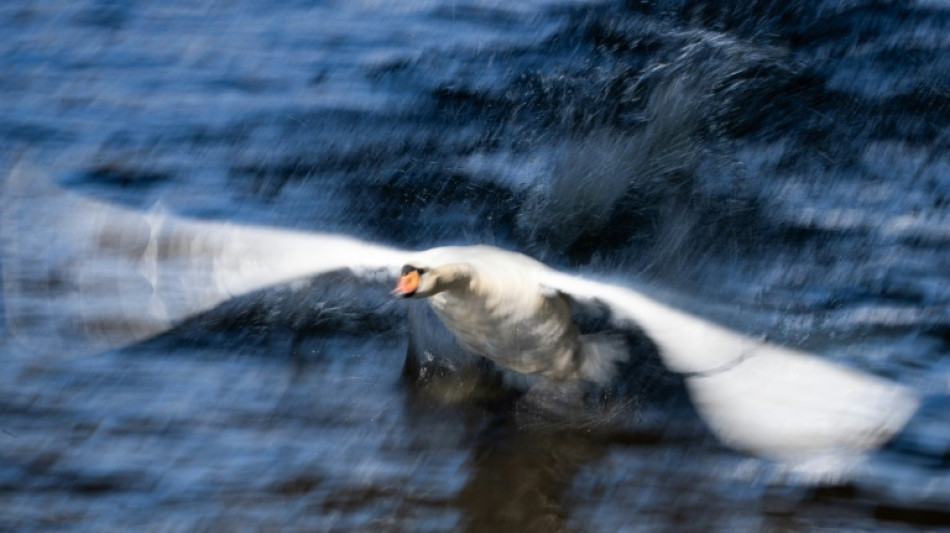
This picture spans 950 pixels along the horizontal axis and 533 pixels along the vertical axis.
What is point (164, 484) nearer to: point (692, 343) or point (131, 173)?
point (692, 343)

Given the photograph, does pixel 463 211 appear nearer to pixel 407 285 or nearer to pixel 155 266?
pixel 155 266

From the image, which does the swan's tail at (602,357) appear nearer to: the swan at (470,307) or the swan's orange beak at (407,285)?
the swan at (470,307)

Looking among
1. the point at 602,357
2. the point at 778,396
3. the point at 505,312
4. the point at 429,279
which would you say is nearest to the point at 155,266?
the point at 429,279

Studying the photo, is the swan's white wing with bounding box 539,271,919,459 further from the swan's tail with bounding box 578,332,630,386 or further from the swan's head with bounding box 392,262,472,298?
the swan's head with bounding box 392,262,472,298

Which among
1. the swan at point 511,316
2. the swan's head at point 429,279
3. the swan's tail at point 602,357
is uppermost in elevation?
the swan's head at point 429,279

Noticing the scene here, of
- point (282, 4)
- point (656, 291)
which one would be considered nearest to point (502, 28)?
point (282, 4)

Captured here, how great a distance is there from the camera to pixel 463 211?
21.1 feet

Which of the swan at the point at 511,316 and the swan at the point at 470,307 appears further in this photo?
the swan at the point at 511,316

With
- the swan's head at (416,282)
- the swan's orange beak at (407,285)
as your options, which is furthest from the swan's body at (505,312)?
the swan's orange beak at (407,285)

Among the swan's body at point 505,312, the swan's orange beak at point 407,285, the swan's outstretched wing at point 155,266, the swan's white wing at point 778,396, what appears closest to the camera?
the swan's white wing at point 778,396

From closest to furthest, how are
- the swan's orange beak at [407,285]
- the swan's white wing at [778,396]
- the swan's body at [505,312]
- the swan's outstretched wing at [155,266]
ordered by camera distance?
the swan's white wing at [778,396]
the swan's orange beak at [407,285]
the swan's body at [505,312]
the swan's outstretched wing at [155,266]

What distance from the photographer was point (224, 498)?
4332mm

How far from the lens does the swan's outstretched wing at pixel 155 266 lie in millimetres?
5035

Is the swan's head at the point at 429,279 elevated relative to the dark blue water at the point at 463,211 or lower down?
elevated
